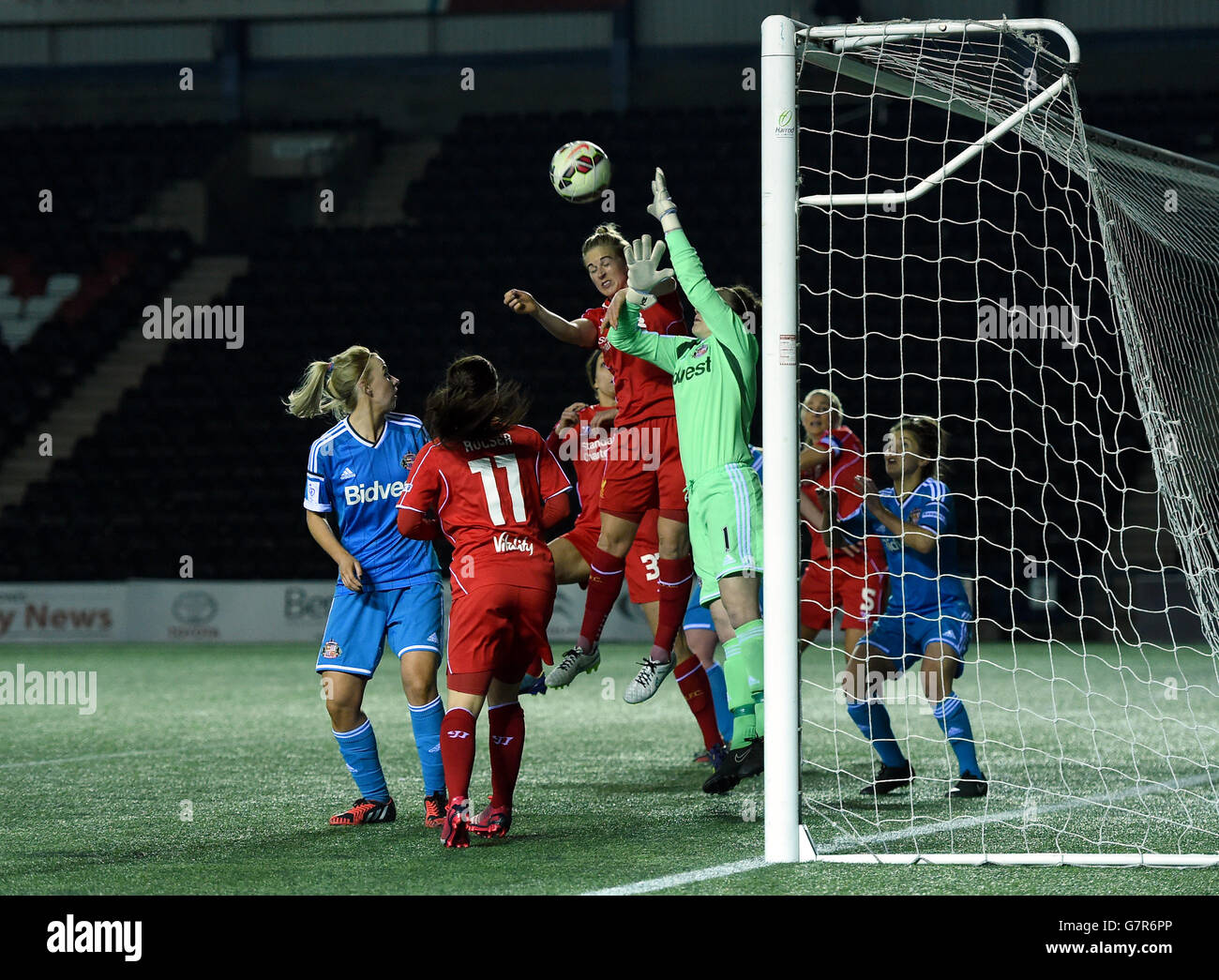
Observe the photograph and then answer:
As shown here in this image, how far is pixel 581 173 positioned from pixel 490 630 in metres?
2.28

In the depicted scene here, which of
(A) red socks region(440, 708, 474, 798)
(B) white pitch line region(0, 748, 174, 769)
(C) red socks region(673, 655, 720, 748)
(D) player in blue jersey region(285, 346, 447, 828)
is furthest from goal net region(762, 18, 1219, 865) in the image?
(B) white pitch line region(0, 748, 174, 769)

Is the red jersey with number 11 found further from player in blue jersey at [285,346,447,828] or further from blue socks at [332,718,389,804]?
blue socks at [332,718,389,804]

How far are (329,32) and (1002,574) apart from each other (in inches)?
559

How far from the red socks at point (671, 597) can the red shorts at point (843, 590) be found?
2.51 ft

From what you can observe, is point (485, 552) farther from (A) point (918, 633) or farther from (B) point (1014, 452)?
(B) point (1014, 452)

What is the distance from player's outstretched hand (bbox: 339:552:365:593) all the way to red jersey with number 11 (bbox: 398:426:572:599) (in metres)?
0.55

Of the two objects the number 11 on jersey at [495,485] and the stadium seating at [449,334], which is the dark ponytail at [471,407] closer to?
the number 11 on jersey at [495,485]

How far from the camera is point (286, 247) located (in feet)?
76.8

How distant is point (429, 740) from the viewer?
5980mm

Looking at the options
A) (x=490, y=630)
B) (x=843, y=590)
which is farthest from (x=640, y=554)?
(x=490, y=630)

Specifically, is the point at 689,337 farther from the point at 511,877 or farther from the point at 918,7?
the point at 918,7

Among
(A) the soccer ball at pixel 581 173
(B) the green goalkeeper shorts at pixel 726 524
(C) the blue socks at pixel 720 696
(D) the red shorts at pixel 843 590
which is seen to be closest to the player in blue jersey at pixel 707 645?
(C) the blue socks at pixel 720 696

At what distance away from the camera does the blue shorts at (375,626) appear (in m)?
5.87
